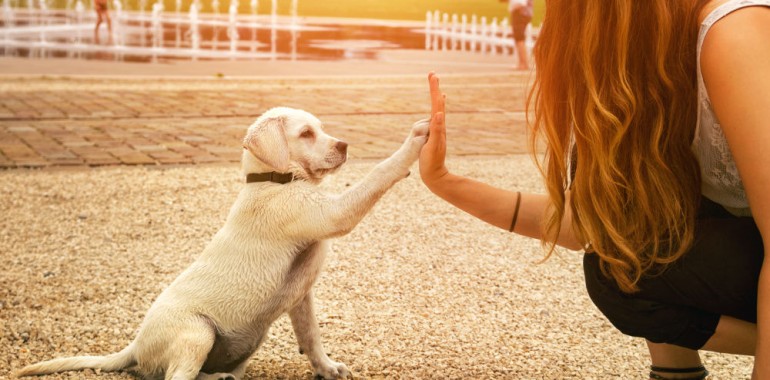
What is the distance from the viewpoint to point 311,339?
3.43m

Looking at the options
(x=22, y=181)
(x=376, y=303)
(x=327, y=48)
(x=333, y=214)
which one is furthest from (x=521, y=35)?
(x=333, y=214)

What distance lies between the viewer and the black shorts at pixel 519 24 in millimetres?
16281

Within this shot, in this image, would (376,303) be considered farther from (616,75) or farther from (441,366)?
(616,75)

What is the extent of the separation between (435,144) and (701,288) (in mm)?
954

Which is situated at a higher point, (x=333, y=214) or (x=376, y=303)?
(x=333, y=214)

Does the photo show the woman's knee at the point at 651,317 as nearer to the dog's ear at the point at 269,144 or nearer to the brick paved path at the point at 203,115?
the dog's ear at the point at 269,144

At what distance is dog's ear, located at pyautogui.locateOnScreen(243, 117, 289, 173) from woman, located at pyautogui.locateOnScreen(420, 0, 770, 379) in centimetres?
88

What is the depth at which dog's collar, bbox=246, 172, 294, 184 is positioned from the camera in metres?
3.23

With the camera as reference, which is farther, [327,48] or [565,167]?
[327,48]

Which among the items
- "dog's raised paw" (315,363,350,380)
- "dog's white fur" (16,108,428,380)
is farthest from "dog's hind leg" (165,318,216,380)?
"dog's raised paw" (315,363,350,380)

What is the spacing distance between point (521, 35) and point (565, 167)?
45.4 feet

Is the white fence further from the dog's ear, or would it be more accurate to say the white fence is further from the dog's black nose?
the dog's ear

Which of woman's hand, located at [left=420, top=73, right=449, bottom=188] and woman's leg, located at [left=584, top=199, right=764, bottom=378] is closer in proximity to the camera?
woman's leg, located at [left=584, top=199, right=764, bottom=378]

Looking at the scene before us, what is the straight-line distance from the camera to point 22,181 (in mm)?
6863
